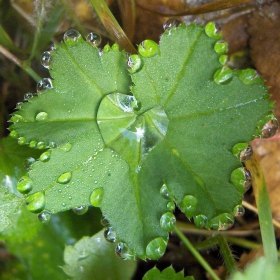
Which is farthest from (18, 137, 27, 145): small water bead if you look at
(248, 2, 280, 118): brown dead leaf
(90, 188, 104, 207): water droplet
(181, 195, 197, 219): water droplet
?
(248, 2, 280, 118): brown dead leaf

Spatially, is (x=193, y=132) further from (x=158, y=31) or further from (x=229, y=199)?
(x=158, y=31)

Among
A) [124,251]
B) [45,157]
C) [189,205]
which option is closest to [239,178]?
[189,205]

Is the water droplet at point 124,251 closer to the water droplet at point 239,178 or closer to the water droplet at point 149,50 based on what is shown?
the water droplet at point 239,178

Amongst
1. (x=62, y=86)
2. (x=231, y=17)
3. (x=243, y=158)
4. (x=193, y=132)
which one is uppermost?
(x=62, y=86)

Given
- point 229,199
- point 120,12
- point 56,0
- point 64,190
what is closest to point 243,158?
point 229,199

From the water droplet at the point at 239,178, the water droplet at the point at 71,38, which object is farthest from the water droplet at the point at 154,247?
the water droplet at the point at 71,38

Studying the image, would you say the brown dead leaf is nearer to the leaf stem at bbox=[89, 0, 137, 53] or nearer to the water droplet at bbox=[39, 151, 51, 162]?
the leaf stem at bbox=[89, 0, 137, 53]
